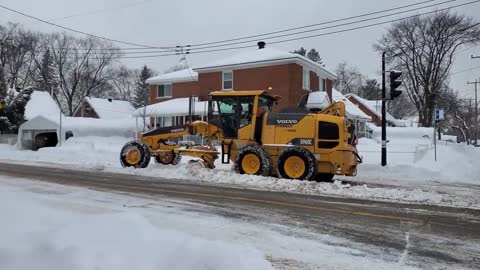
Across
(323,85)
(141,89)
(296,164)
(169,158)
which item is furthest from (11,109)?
(141,89)

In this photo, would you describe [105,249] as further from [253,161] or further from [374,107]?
[374,107]

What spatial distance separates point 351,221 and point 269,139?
781cm

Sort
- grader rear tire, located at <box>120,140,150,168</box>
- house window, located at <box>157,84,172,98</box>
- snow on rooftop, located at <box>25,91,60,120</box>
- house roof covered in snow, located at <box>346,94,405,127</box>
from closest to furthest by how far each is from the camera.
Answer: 1. grader rear tire, located at <box>120,140,150,168</box>
2. house window, located at <box>157,84,172,98</box>
3. snow on rooftop, located at <box>25,91,60,120</box>
4. house roof covered in snow, located at <box>346,94,405,127</box>

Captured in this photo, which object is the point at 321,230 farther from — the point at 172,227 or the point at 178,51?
the point at 178,51

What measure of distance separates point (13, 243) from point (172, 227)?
356cm

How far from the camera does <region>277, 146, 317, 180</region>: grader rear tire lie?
1549cm

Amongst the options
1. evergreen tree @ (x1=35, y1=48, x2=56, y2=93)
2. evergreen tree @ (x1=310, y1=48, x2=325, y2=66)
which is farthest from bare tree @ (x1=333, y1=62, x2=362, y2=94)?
evergreen tree @ (x1=35, y1=48, x2=56, y2=93)

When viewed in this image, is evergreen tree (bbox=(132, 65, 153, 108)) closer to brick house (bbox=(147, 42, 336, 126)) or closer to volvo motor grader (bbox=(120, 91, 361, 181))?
brick house (bbox=(147, 42, 336, 126))

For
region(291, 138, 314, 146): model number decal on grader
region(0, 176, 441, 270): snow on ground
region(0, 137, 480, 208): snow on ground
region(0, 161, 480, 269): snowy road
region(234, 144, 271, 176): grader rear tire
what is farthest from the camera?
region(234, 144, 271, 176): grader rear tire

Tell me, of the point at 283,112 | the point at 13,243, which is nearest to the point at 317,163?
the point at 283,112

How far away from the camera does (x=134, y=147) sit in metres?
19.0

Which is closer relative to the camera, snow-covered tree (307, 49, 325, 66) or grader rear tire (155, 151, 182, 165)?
grader rear tire (155, 151, 182, 165)

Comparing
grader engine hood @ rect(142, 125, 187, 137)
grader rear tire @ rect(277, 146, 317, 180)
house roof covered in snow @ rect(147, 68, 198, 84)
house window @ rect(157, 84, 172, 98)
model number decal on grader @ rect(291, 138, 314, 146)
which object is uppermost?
→ house roof covered in snow @ rect(147, 68, 198, 84)

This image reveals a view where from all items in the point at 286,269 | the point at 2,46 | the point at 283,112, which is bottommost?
the point at 286,269
